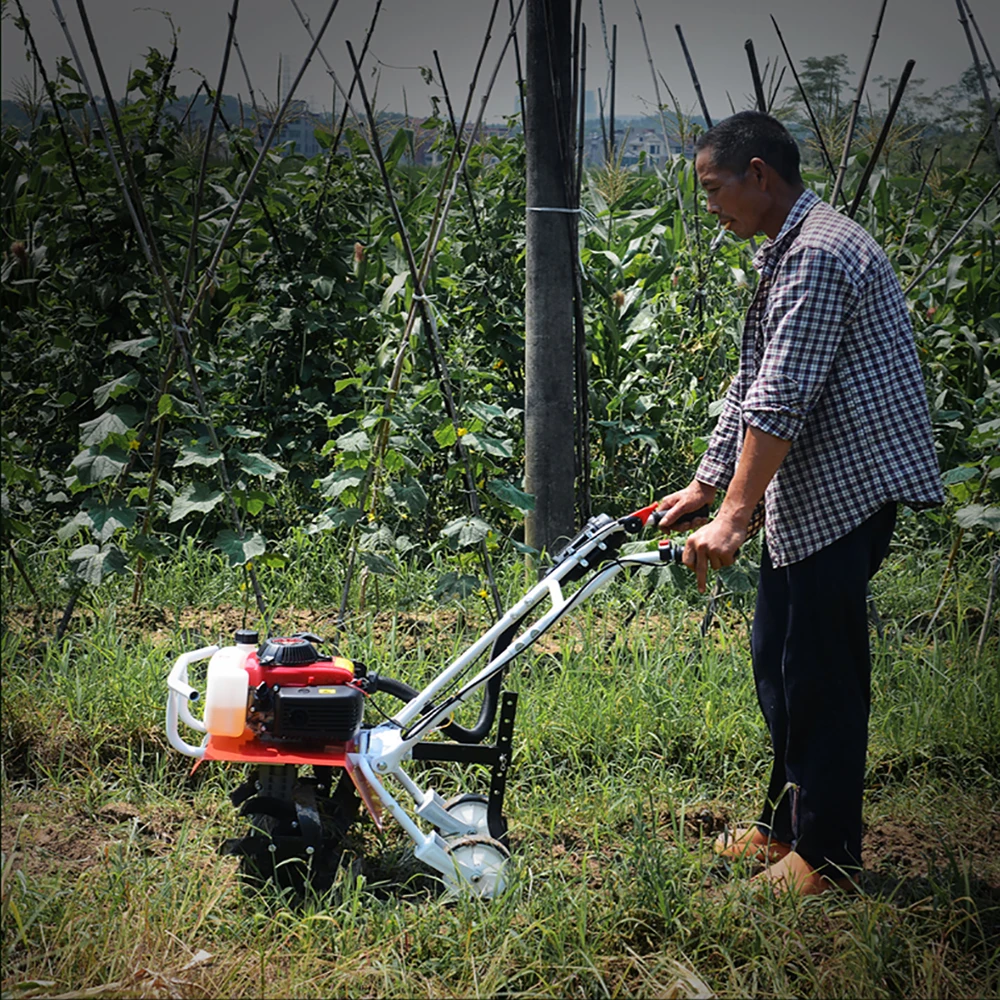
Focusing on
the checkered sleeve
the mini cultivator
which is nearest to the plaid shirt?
the checkered sleeve

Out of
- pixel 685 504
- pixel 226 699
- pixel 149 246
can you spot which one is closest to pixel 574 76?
pixel 149 246

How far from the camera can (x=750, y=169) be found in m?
2.41

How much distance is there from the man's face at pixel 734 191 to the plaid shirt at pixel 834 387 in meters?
0.07

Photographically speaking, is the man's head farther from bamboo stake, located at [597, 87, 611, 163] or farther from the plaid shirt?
bamboo stake, located at [597, 87, 611, 163]

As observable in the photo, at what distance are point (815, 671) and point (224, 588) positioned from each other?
2.10 m

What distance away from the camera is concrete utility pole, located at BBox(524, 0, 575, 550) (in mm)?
3596

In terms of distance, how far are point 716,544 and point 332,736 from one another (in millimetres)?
847

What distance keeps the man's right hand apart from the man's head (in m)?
0.59

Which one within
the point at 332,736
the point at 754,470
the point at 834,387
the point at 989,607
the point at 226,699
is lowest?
the point at 989,607

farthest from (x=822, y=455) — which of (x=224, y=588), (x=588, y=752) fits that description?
(x=224, y=588)

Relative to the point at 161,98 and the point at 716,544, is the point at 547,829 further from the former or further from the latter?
the point at 161,98

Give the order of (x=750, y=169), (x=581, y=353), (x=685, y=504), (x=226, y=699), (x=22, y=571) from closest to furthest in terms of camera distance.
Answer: (x=226, y=699)
(x=750, y=169)
(x=685, y=504)
(x=22, y=571)
(x=581, y=353)

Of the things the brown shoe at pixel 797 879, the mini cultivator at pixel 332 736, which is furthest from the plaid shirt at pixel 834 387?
the brown shoe at pixel 797 879

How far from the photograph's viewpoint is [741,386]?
2.69 meters
